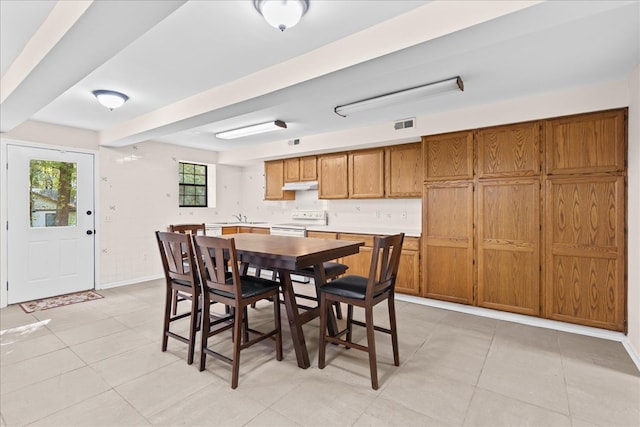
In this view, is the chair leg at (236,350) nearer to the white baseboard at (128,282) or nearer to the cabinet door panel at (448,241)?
the cabinet door panel at (448,241)

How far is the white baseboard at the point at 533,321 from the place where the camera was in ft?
9.55

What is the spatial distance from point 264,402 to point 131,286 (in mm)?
3865

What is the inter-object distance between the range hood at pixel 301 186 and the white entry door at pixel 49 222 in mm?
2982

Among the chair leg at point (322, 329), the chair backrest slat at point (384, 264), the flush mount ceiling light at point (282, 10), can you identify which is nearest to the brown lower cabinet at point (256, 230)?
the chair leg at point (322, 329)

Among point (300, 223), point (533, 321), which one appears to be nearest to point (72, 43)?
point (300, 223)

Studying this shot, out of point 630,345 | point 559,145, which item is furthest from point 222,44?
point 630,345

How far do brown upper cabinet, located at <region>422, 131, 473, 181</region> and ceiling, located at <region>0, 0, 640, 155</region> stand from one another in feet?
1.52

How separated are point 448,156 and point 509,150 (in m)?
0.64

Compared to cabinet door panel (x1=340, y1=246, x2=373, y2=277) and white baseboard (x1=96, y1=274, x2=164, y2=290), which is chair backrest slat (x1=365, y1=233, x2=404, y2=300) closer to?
cabinet door panel (x1=340, y1=246, x2=373, y2=277)

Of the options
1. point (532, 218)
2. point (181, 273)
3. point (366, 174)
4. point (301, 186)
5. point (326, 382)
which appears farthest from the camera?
point (301, 186)

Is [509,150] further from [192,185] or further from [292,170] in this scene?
[192,185]

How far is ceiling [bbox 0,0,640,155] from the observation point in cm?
173

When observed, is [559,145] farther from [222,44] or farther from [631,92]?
[222,44]

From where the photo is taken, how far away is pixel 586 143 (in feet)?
10.1
